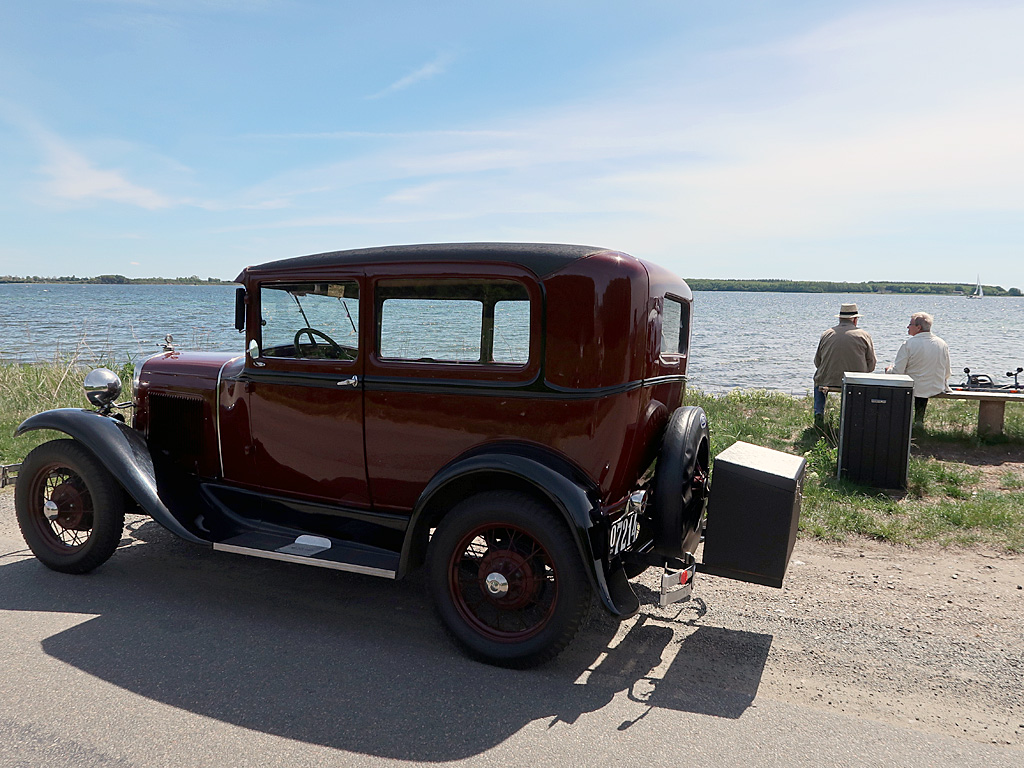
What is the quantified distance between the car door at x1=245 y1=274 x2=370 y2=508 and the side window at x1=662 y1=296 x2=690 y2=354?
5.39ft

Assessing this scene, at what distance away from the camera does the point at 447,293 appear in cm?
381

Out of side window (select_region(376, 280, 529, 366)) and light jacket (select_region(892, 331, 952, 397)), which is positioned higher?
side window (select_region(376, 280, 529, 366))

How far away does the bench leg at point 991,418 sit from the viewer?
314 inches

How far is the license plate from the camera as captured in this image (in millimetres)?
3396

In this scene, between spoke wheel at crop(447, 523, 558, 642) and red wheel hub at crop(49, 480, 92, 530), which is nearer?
spoke wheel at crop(447, 523, 558, 642)

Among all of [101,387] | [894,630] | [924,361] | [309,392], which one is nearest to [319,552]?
[309,392]

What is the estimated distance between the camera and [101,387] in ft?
16.2

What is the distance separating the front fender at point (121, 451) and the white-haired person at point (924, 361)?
7316mm

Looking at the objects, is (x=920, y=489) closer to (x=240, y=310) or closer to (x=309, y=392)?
(x=309, y=392)

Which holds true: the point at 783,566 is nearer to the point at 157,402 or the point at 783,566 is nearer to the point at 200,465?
the point at 200,465

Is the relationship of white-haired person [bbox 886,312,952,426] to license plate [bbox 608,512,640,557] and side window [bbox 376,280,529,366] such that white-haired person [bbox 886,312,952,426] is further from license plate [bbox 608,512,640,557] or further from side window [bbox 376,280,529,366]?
side window [bbox 376,280,529,366]

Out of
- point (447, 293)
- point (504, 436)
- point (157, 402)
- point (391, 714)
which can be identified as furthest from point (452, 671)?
point (157, 402)

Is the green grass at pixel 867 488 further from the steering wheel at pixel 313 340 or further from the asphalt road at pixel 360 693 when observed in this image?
the steering wheel at pixel 313 340

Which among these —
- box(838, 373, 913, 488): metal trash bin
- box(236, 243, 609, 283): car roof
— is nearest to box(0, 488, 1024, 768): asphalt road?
box(236, 243, 609, 283): car roof
